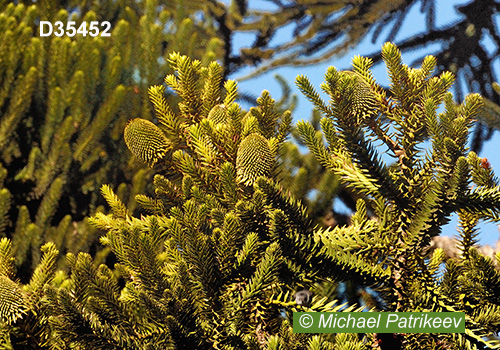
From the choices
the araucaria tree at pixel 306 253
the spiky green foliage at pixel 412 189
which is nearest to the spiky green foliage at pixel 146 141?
the araucaria tree at pixel 306 253

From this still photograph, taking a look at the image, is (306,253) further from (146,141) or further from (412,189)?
(146,141)

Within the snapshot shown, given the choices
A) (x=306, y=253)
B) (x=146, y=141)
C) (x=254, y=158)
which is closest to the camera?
(x=306, y=253)

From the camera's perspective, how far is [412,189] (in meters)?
1.36

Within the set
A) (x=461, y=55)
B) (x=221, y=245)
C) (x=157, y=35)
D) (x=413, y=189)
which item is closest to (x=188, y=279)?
(x=221, y=245)

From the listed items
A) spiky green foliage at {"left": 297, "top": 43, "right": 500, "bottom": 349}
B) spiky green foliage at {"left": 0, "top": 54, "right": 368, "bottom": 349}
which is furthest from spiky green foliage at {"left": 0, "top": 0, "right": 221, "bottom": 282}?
spiky green foliage at {"left": 297, "top": 43, "right": 500, "bottom": 349}

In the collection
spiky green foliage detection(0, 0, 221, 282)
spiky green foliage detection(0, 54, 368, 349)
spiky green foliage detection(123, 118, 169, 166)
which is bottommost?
spiky green foliage detection(0, 54, 368, 349)

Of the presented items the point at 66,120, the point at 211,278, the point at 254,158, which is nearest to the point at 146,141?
the point at 254,158

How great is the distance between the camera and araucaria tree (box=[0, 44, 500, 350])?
1.28 meters

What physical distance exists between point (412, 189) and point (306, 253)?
0.96 ft

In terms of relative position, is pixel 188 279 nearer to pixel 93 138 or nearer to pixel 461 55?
pixel 93 138

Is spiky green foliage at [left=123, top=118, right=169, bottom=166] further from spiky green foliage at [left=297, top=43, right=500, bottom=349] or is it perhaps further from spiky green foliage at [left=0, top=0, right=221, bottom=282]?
spiky green foliage at [left=0, top=0, right=221, bottom=282]

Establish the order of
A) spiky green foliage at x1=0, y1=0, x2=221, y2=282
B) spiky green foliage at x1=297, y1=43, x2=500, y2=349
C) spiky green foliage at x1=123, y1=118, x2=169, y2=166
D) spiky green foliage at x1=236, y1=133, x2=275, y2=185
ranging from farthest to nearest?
spiky green foliage at x1=0, y1=0, x2=221, y2=282
spiky green foliage at x1=123, y1=118, x2=169, y2=166
spiky green foliage at x1=236, y1=133, x2=275, y2=185
spiky green foliage at x1=297, y1=43, x2=500, y2=349

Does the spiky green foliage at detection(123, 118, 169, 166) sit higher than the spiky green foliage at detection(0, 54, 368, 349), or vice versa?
the spiky green foliage at detection(123, 118, 169, 166)

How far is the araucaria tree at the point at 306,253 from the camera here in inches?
50.4
